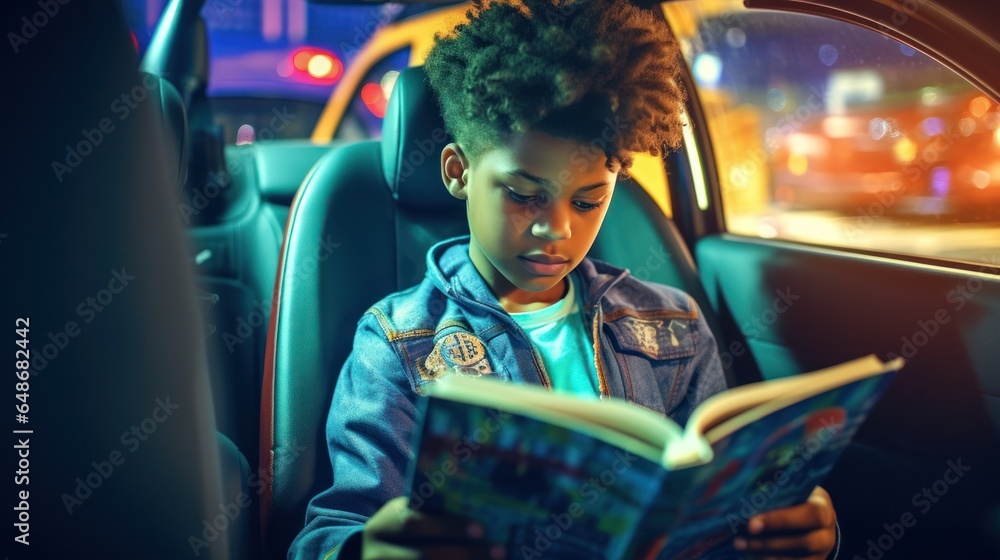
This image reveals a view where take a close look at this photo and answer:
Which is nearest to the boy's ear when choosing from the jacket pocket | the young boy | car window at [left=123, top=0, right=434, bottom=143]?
the young boy

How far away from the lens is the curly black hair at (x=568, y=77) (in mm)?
1186

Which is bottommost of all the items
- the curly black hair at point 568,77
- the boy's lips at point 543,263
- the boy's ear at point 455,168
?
the boy's lips at point 543,263

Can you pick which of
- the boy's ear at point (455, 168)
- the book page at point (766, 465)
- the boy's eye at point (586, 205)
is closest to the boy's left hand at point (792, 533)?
the book page at point (766, 465)

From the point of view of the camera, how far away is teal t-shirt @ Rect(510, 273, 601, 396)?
51.2 inches

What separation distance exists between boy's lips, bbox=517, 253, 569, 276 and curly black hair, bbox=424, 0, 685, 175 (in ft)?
0.55

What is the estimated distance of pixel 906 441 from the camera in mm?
1518

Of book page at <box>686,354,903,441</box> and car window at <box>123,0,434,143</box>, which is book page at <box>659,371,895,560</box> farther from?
car window at <box>123,0,434,143</box>

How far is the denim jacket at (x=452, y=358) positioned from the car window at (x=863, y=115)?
0.59m

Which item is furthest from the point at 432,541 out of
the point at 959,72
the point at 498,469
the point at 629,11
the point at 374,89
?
the point at 374,89

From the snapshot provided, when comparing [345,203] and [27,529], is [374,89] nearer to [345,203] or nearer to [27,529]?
[345,203]

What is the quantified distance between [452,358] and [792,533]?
1.87 feet

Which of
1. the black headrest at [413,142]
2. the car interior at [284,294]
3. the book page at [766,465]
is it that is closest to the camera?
the car interior at [284,294]

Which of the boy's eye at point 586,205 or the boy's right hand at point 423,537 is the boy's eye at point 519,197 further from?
the boy's right hand at point 423,537

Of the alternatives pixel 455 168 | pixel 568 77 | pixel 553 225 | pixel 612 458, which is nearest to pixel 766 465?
pixel 612 458
